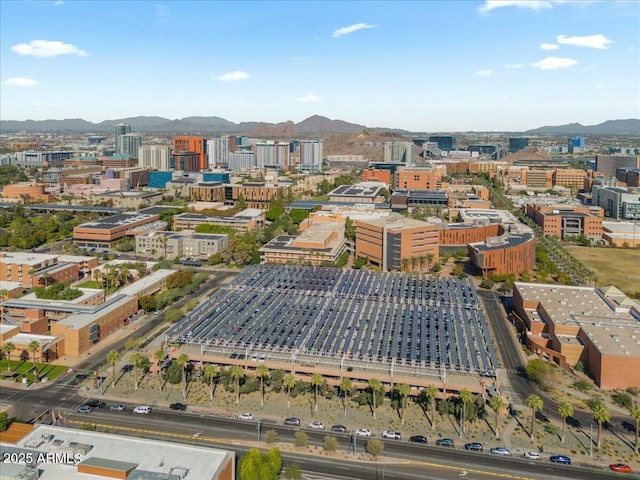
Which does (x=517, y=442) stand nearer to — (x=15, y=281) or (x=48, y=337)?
(x=48, y=337)

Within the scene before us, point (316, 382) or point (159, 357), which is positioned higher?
point (159, 357)

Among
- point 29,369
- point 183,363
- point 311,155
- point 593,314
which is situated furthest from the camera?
point 311,155

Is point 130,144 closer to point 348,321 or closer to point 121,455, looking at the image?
point 348,321

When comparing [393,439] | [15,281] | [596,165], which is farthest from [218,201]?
[596,165]

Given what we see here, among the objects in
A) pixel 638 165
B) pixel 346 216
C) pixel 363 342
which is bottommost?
pixel 363 342

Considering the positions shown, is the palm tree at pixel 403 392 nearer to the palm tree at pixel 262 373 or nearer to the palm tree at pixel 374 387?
the palm tree at pixel 374 387

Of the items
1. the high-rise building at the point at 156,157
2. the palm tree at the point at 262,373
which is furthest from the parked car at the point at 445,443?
the high-rise building at the point at 156,157

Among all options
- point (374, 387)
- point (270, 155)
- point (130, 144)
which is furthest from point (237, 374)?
point (130, 144)

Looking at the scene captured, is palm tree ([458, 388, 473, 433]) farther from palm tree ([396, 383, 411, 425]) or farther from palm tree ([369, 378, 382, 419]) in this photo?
palm tree ([369, 378, 382, 419])
